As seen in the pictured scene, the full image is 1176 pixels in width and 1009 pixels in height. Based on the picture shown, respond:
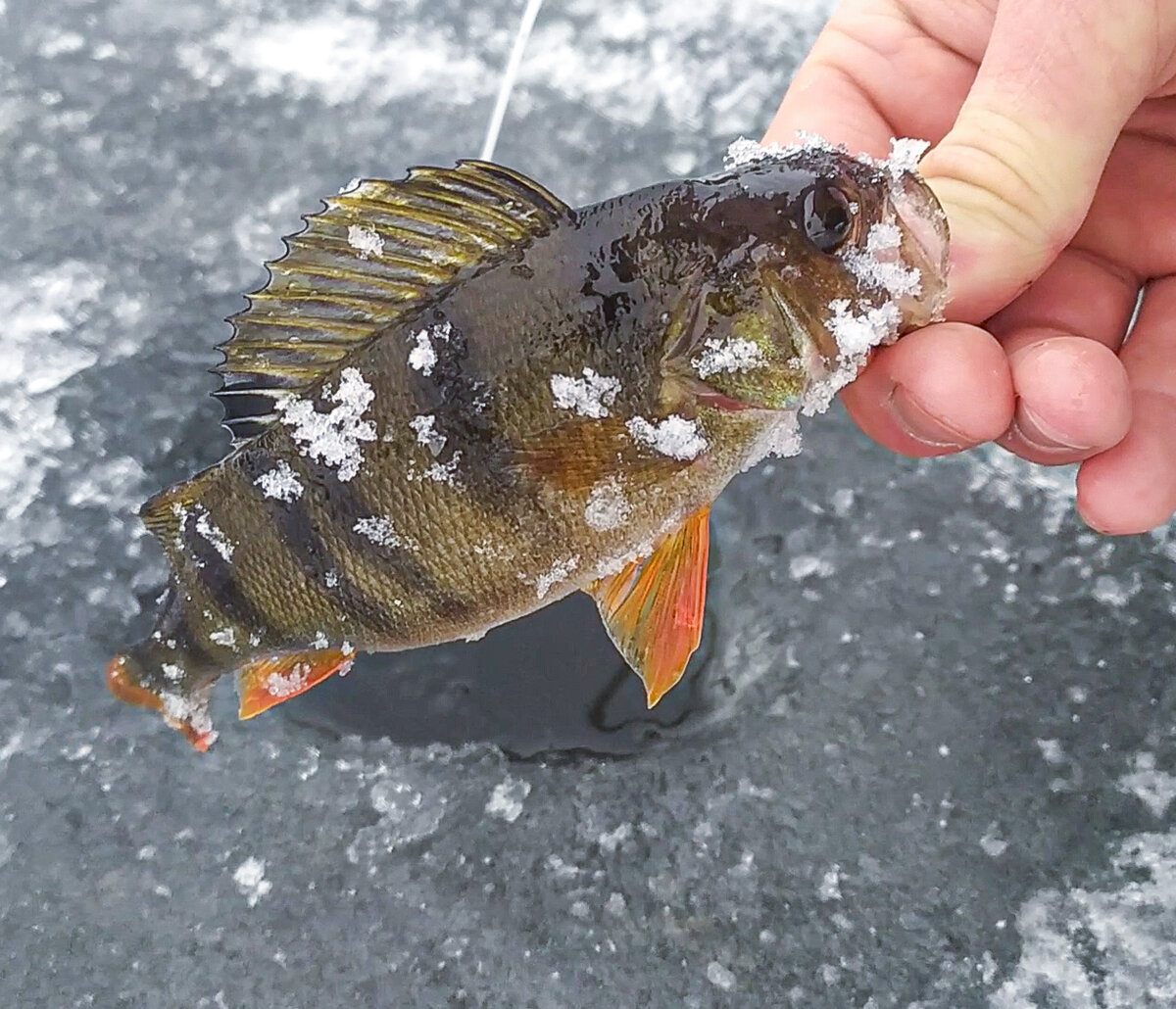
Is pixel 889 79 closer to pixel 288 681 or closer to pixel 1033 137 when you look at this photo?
pixel 1033 137

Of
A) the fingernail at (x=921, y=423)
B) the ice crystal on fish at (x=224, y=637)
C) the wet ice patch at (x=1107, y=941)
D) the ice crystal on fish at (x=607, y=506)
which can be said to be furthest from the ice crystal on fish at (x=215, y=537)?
the wet ice patch at (x=1107, y=941)

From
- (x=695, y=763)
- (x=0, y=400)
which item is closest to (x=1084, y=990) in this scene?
(x=695, y=763)

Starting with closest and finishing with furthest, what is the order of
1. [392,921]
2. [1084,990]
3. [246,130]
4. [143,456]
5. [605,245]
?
[605,245] → [1084,990] → [392,921] → [143,456] → [246,130]

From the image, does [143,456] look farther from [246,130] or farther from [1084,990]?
[1084,990]

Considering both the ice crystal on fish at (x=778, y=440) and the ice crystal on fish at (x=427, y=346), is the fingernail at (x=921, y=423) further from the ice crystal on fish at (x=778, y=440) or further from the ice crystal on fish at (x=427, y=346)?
the ice crystal on fish at (x=427, y=346)

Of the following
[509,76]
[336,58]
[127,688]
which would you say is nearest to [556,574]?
[127,688]
